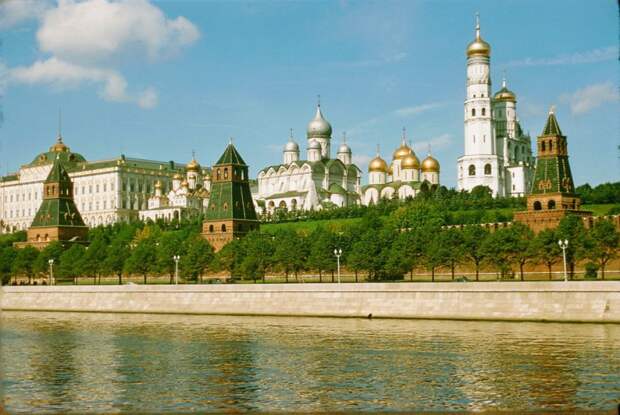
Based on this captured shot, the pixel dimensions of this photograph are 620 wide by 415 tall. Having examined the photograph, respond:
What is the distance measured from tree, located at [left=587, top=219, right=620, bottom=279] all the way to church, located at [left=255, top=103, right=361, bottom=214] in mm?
47666

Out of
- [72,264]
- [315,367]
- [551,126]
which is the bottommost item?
[315,367]

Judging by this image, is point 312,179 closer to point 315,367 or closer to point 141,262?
point 141,262

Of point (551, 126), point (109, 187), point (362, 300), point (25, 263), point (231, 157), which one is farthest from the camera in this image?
point (109, 187)

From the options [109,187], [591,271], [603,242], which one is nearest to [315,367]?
[591,271]

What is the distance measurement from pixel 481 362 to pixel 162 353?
32.9ft

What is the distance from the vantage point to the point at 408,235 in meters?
47.8

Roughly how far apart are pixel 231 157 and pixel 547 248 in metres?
29.5

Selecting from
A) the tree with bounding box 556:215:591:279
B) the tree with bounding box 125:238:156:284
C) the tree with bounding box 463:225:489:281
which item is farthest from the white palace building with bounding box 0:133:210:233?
the tree with bounding box 556:215:591:279

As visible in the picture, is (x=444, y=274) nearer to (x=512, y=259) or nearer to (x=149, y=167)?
(x=512, y=259)

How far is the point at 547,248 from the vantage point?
1706 inches

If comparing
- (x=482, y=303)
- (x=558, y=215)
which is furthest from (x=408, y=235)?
(x=482, y=303)

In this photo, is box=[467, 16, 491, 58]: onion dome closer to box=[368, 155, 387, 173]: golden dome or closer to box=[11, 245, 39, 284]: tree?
box=[368, 155, 387, 173]: golden dome

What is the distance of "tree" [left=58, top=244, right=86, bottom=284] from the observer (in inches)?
2304

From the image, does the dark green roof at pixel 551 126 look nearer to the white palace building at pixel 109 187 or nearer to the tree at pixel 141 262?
the tree at pixel 141 262
